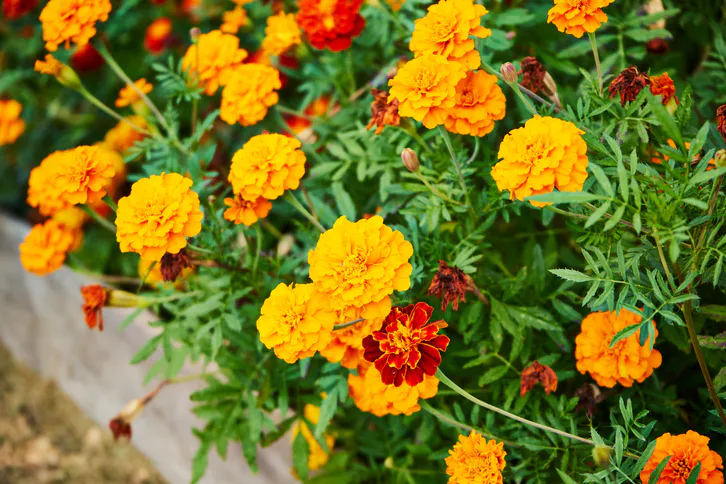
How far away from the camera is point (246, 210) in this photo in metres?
1.00

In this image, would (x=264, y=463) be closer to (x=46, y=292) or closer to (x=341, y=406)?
(x=341, y=406)

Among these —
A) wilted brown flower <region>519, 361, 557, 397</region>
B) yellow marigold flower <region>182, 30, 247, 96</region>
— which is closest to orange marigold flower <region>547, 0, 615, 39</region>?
wilted brown flower <region>519, 361, 557, 397</region>

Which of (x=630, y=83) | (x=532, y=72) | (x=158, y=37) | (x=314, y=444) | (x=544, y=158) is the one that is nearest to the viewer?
(x=544, y=158)

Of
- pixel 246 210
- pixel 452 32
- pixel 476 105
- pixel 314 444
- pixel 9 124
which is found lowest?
pixel 314 444

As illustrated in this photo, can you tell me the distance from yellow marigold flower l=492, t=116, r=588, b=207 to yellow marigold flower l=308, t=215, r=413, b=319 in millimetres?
167

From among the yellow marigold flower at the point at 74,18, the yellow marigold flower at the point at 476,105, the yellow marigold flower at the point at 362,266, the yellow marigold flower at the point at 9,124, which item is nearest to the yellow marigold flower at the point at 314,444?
the yellow marigold flower at the point at 362,266

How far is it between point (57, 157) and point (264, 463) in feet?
2.57

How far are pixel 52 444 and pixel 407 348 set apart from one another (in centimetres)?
162

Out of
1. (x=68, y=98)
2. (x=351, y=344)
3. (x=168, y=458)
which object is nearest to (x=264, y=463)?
(x=168, y=458)

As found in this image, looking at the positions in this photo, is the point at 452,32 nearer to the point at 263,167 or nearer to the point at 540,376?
the point at 263,167

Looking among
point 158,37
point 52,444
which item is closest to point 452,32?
point 158,37

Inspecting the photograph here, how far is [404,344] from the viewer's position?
0.80m

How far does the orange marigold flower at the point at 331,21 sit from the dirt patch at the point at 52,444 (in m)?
1.26

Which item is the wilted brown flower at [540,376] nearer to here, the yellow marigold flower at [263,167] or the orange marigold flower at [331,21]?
the yellow marigold flower at [263,167]
